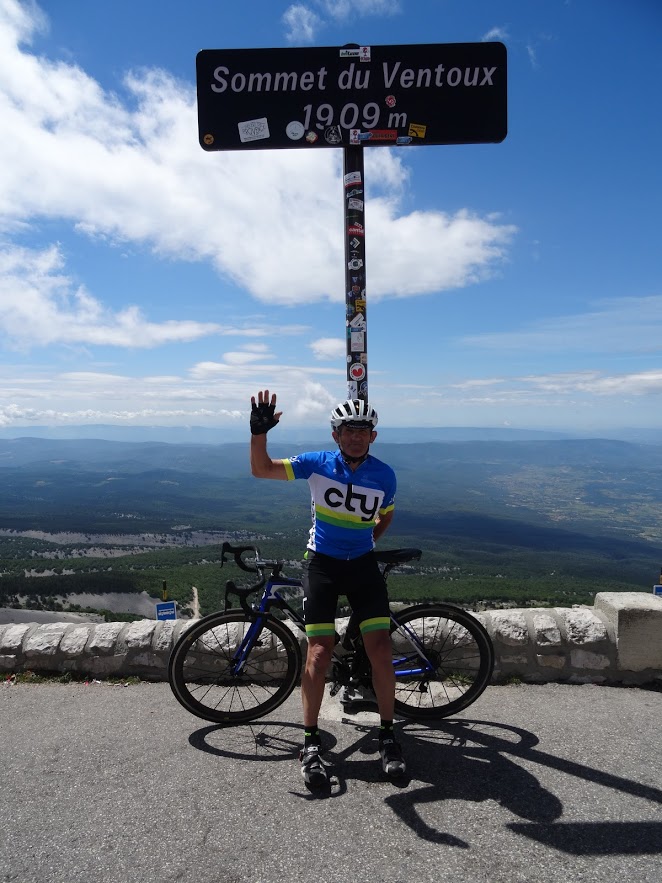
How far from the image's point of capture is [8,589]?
72.9 m

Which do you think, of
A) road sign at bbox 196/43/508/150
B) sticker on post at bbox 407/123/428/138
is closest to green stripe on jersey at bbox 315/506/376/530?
road sign at bbox 196/43/508/150

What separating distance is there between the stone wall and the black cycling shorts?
105cm

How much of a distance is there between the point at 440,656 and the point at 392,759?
106 centimetres

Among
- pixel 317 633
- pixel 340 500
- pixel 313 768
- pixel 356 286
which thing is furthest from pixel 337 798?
pixel 356 286

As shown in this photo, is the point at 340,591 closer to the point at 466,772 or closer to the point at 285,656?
the point at 285,656

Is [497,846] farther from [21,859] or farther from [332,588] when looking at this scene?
[21,859]

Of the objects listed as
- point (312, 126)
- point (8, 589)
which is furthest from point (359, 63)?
point (8, 589)

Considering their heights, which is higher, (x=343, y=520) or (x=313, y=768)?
(x=343, y=520)

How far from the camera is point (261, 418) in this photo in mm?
3568

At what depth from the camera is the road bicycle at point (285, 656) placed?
13.0 ft

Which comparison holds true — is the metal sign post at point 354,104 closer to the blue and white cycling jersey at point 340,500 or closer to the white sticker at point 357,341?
the white sticker at point 357,341

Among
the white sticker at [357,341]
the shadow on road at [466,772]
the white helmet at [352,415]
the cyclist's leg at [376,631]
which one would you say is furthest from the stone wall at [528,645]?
the white sticker at [357,341]

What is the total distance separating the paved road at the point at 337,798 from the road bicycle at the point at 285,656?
228 mm

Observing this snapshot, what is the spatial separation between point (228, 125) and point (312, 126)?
674mm
